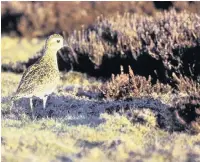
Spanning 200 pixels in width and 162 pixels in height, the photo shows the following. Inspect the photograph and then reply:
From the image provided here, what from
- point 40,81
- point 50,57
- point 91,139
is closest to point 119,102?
point 50,57

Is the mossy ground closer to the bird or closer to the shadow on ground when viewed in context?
the shadow on ground

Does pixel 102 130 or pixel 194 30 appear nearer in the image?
pixel 102 130

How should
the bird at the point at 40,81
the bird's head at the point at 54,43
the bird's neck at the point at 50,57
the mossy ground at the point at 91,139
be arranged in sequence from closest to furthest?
the mossy ground at the point at 91,139
the bird at the point at 40,81
the bird's neck at the point at 50,57
the bird's head at the point at 54,43

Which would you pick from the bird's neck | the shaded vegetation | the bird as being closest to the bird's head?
the bird's neck

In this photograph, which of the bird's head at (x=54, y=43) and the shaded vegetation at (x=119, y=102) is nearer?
the shaded vegetation at (x=119, y=102)

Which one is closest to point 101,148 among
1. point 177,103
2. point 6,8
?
point 177,103

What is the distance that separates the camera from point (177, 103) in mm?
7676

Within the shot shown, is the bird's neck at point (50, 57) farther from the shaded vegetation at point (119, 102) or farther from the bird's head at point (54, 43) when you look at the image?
the shaded vegetation at point (119, 102)

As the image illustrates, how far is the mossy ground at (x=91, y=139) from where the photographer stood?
20.1 ft

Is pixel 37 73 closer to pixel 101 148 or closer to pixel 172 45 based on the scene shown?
pixel 101 148

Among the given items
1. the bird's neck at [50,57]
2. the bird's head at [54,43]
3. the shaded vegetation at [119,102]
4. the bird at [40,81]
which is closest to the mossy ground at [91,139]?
the shaded vegetation at [119,102]

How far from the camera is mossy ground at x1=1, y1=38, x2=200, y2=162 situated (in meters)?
6.14

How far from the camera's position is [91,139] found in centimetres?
675

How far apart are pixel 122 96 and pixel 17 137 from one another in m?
2.55
